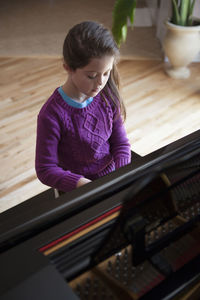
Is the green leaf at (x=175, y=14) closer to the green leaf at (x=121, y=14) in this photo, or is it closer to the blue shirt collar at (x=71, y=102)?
the green leaf at (x=121, y=14)

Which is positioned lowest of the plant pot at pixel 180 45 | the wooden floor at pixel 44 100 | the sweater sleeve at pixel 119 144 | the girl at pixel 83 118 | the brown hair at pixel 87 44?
the wooden floor at pixel 44 100

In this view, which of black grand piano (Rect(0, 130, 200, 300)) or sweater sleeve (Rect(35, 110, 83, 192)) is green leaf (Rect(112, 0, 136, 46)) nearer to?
sweater sleeve (Rect(35, 110, 83, 192))

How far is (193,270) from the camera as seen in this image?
34.7 inches

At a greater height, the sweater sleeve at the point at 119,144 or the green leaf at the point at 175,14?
the sweater sleeve at the point at 119,144

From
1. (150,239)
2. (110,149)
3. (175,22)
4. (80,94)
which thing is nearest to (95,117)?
(80,94)

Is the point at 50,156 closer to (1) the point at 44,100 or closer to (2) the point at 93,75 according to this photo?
(2) the point at 93,75

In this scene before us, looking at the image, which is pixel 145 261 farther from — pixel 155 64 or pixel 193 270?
pixel 155 64

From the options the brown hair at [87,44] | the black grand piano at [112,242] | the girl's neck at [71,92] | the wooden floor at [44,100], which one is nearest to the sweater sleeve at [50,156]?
the girl's neck at [71,92]

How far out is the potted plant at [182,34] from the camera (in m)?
3.27

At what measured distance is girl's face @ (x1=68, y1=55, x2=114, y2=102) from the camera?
1149 mm

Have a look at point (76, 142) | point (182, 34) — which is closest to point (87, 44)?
point (76, 142)

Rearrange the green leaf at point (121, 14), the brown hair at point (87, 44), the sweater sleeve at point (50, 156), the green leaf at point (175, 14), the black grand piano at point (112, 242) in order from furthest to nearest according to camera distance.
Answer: the green leaf at point (175, 14) → the green leaf at point (121, 14) → the sweater sleeve at point (50, 156) → the brown hair at point (87, 44) → the black grand piano at point (112, 242)

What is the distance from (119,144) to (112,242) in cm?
73

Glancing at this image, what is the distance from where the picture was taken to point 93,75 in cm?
117
